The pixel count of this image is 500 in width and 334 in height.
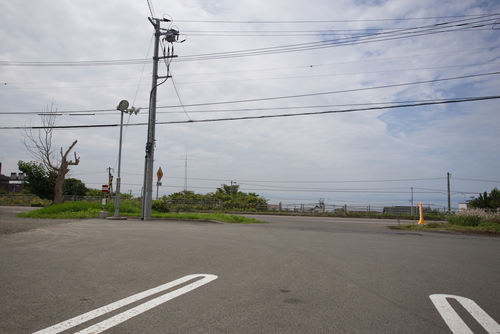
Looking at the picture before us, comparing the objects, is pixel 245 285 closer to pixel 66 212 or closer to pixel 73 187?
pixel 66 212

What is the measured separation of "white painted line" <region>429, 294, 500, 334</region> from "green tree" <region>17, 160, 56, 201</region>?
4596 cm

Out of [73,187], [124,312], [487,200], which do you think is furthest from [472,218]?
[73,187]

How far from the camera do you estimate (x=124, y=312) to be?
3.36 meters

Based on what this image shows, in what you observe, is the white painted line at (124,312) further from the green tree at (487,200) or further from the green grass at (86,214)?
the green tree at (487,200)

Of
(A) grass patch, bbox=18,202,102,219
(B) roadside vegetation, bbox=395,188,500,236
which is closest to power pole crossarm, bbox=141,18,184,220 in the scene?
(A) grass patch, bbox=18,202,102,219

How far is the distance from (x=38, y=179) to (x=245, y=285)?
4588 centimetres

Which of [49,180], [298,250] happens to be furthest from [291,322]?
[49,180]

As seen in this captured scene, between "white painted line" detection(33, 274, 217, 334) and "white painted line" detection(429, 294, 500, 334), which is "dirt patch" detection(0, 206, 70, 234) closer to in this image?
"white painted line" detection(33, 274, 217, 334)

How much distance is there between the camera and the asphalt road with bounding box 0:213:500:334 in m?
3.21

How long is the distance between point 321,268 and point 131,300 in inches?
130

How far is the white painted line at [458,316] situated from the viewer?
3146mm

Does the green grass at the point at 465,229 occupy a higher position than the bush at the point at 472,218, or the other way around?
the bush at the point at 472,218

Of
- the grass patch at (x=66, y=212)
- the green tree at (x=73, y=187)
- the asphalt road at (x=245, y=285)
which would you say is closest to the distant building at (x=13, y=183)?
the green tree at (x=73, y=187)

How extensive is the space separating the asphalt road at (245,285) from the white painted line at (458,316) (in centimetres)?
7
